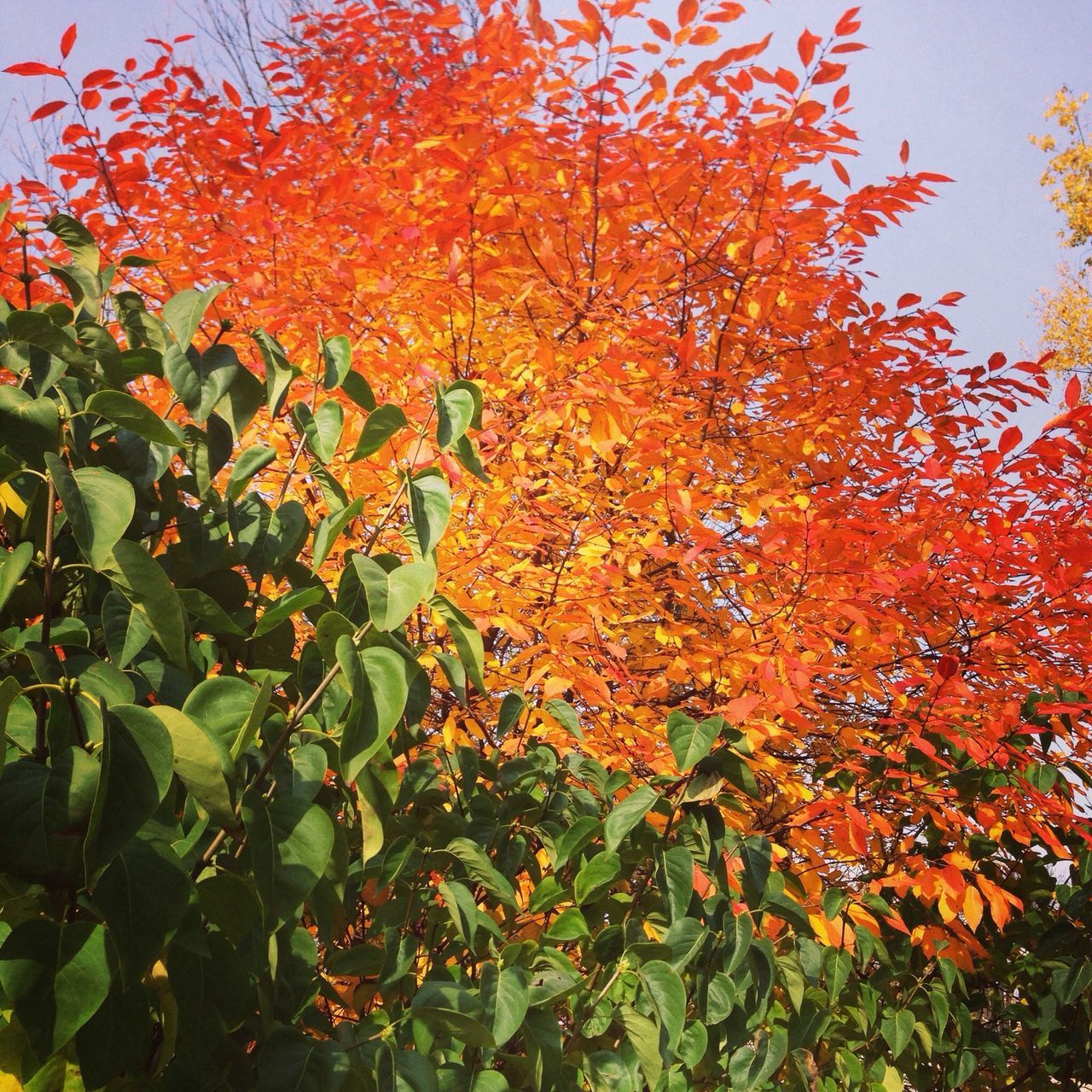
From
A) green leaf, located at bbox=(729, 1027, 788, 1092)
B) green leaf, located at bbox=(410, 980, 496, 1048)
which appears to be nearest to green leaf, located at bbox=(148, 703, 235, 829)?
green leaf, located at bbox=(410, 980, 496, 1048)

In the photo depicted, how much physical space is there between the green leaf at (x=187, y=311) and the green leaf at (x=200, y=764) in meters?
0.56

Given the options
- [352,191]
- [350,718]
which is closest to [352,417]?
[352,191]

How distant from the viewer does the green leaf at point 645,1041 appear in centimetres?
169

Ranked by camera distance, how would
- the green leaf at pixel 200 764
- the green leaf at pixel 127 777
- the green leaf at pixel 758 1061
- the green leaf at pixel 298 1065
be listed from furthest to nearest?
the green leaf at pixel 758 1061, the green leaf at pixel 298 1065, the green leaf at pixel 200 764, the green leaf at pixel 127 777

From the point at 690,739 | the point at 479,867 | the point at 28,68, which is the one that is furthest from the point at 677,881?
the point at 28,68

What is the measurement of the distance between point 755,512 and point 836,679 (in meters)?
1.32

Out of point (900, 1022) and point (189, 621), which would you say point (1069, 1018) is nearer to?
point (900, 1022)

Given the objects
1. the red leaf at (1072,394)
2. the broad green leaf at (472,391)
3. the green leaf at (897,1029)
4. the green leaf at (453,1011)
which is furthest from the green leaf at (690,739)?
the red leaf at (1072,394)

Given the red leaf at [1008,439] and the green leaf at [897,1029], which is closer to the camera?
the green leaf at [897,1029]

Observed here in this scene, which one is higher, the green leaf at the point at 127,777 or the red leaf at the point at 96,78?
the red leaf at the point at 96,78

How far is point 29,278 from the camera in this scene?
1.40 meters

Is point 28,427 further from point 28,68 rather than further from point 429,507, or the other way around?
point 28,68

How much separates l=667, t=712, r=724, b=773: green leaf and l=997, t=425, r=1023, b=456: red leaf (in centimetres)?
203

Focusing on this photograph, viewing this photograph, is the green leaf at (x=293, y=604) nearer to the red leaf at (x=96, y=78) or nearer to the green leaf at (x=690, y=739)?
the green leaf at (x=690, y=739)
